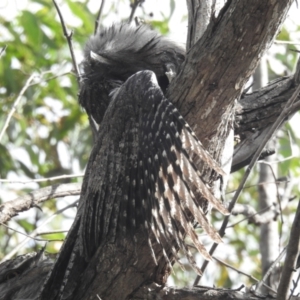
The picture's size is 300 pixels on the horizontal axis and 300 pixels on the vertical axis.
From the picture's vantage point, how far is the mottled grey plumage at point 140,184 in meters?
3.13

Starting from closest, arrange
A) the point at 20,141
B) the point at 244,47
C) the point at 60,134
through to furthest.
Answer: the point at 244,47 → the point at 20,141 → the point at 60,134

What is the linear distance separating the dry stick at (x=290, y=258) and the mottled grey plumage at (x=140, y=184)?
19.1 inches

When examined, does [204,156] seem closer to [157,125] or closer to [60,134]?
[157,125]

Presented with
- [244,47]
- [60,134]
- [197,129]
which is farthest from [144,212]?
[60,134]

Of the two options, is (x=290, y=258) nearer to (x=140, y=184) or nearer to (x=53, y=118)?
(x=140, y=184)

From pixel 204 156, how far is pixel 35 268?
1.30 metres

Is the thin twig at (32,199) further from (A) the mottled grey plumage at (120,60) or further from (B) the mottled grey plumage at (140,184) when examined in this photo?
(B) the mottled grey plumage at (140,184)

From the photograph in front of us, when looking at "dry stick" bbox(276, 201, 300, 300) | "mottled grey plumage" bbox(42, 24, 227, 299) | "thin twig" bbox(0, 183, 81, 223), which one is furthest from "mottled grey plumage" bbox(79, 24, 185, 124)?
"dry stick" bbox(276, 201, 300, 300)

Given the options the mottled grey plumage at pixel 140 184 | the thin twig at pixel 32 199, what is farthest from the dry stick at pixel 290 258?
the thin twig at pixel 32 199

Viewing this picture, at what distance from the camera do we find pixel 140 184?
3268mm

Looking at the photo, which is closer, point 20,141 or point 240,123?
point 240,123

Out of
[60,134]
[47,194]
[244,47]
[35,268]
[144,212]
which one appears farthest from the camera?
[60,134]

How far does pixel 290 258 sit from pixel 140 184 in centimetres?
89

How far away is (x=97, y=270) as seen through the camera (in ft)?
11.0
